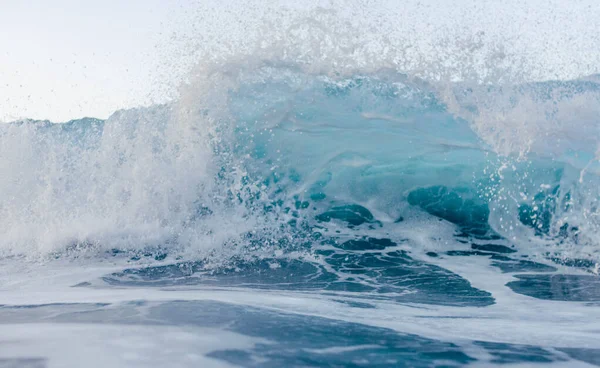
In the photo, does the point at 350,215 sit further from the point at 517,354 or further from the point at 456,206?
the point at 517,354

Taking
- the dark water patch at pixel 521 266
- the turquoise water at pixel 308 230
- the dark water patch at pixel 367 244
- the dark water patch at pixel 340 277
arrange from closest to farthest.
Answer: the turquoise water at pixel 308 230 < the dark water patch at pixel 340 277 < the dark water patch at pixel 521 266 < the dark water patch at pixel 367 244

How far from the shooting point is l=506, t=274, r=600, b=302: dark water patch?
3.62 m

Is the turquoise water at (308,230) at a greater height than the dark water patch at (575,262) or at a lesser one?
greater

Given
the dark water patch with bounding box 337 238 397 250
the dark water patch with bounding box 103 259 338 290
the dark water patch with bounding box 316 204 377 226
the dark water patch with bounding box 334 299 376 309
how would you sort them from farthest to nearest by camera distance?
the dark water patch with bounding box 316 204 377 226 < the dark water patch with bounding box 337 238 397 250 < the dark water patch with bounding box 103 259 338 290 < the dark water patch with bounding box 334 299 376 309

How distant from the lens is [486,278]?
441cm

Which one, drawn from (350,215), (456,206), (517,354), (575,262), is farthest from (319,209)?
(517,354)

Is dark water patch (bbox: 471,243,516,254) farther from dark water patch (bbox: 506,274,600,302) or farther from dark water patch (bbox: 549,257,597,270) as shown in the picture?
dark water patch (bbox: 506,274,600,302)

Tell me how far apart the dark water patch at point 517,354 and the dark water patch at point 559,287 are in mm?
1638

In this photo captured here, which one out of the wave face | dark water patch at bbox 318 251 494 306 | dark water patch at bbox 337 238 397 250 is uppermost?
the wave face

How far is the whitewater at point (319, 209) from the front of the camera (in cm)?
261

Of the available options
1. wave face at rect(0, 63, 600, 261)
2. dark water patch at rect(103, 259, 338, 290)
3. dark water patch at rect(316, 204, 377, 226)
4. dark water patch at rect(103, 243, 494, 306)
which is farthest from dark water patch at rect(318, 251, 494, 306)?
dark water patch at rect(316, 204, 377, 226)

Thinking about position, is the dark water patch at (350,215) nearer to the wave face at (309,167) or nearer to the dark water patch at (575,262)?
the wave face at (309,167)

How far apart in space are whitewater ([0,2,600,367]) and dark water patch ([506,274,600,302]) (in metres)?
0.04

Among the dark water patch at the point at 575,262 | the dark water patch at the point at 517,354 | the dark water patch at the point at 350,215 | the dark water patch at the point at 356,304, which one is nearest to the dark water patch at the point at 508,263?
the dark water patch at the point at 575,262
